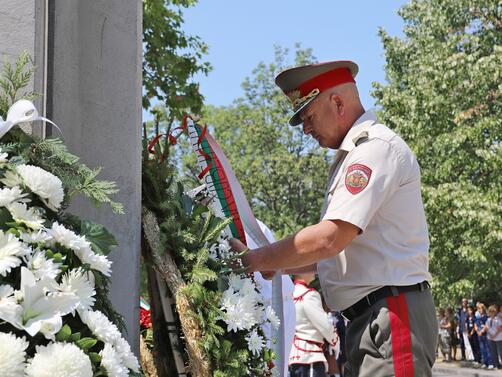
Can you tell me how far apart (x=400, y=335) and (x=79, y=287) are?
66.3 inches

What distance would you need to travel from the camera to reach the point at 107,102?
349 centimetres

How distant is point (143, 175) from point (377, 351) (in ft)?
4.12

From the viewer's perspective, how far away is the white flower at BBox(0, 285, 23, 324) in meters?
2.06

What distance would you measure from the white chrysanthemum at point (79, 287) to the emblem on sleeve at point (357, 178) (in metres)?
1.49

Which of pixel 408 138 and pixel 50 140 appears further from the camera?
pixel 408 138

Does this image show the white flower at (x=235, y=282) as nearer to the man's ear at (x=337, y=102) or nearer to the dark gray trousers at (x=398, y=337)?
the dark gray trousers at (x=398, y=337)

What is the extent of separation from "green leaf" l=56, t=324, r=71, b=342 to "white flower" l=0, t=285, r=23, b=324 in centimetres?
11

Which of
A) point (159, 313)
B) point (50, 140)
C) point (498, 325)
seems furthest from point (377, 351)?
point (498, 325)

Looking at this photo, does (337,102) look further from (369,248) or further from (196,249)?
(196,249)

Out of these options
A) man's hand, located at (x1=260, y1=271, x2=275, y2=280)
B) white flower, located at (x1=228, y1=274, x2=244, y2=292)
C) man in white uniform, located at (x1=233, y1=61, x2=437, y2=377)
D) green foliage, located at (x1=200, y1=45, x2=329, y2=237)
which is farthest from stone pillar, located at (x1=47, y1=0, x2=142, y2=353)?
green foliage, located at (x1=200, y1=45, x2=329, y2=237)

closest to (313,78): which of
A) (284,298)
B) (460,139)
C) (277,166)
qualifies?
(284,298)

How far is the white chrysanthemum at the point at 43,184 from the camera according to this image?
2404 mm

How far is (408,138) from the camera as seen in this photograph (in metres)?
22.1

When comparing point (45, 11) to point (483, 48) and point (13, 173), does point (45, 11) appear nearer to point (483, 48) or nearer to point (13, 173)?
point (13, 173)
